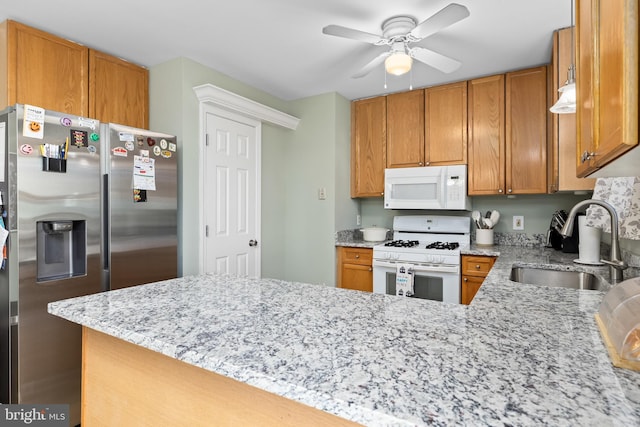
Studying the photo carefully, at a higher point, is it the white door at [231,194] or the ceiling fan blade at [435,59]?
the ceiling fan blade at [435,59]

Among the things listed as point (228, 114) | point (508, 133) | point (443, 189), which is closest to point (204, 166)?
point (228, 114)

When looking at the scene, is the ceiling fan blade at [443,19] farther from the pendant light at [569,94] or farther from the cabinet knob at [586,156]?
the cabinet knob at [586,156]

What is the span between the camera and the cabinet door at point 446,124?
3135 mm

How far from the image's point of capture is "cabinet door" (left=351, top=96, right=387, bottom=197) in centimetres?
353

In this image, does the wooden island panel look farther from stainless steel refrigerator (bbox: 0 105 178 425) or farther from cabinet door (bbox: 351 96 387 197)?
cabinet door (bbox: 351 96 387 197)

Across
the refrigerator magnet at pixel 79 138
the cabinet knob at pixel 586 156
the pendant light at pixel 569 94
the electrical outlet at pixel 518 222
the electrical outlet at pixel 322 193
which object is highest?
the pendant light at pixel 569 94

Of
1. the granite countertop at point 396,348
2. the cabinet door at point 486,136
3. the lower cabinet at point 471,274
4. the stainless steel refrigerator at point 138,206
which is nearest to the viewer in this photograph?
the granite countertop at point 396,348

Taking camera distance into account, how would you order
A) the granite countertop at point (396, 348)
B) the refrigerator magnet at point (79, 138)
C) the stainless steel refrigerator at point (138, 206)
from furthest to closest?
the stainless steel refrigerator at point (138, 206) → the refrigerator magnet at point (79, 138) → the granite countertop at point (396, 348)

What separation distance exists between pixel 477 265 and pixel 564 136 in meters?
1.11

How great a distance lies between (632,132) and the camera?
566 mm

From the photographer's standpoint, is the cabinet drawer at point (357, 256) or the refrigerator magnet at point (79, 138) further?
the cabinet drawer at point (357, 256)

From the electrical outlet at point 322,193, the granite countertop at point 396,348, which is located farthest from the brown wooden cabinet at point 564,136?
the electrical outlet at point 322,193

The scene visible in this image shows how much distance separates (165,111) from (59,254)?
1327mm

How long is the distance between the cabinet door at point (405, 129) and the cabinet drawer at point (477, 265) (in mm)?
1017
